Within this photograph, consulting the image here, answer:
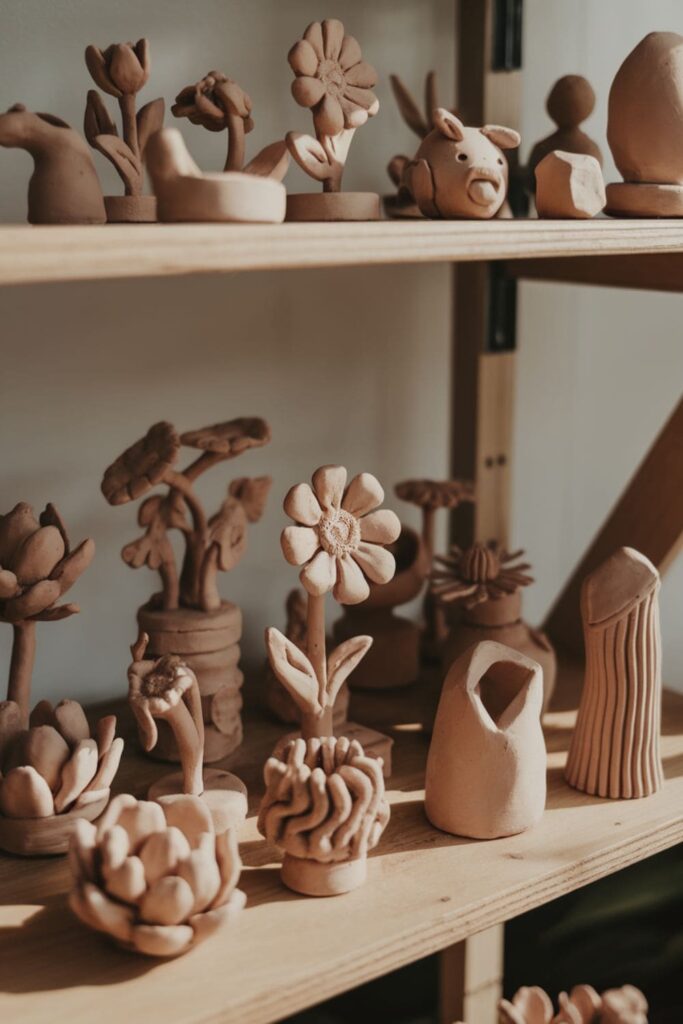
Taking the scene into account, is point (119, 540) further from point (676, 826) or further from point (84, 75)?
point (676, 826)

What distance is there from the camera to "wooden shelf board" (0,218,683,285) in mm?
696

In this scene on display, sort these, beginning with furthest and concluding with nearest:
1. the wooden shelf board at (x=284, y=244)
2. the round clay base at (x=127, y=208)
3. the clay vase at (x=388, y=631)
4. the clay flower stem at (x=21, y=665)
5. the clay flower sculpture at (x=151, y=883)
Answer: the clay vase at (x=388, y=631), the clay flower stem at (x=21, y=665), the round clay base at (x=127, y=208), the clay flower sculpture at (x=151, y=883), the wooden shelf board at (x=284, y=244)

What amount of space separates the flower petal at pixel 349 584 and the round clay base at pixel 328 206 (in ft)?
0.83

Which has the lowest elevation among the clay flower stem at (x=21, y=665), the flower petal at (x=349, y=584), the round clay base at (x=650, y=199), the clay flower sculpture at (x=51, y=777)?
the clay flower sculpture at (x=51, y=777)

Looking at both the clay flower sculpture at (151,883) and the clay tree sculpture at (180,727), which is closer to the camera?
the clay flower sculpture at (151,883)

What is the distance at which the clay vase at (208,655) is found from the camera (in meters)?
1.07

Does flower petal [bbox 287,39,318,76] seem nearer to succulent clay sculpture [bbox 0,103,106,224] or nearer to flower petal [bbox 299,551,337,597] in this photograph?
succulent clay sculpture [bbox 0,103,106,224]

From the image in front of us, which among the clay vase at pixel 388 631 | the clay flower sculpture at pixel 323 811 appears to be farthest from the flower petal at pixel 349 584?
the clay vase at pixel 388 631

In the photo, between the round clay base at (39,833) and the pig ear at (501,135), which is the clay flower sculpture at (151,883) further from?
the pig ear at (501,135)

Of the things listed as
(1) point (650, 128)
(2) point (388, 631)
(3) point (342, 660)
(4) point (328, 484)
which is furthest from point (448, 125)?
(2) point (388, 631)

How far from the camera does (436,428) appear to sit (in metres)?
1.45

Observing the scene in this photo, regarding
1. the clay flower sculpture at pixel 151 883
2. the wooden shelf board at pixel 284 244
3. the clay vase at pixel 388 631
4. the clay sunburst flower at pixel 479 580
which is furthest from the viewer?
the clay vase at pixel 388 631

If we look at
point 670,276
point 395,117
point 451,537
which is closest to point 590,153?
point 670,276

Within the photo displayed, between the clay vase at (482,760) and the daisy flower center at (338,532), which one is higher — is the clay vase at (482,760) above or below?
below
